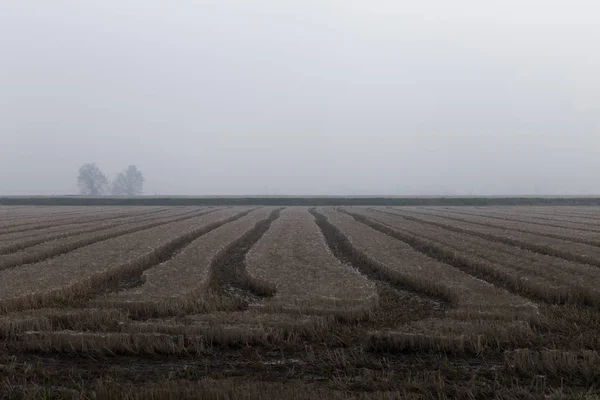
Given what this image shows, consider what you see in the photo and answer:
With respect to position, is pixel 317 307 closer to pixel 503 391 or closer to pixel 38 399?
pixel 503 391

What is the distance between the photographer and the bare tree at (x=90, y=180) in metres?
183

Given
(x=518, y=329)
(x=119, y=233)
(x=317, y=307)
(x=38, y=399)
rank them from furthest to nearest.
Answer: (x=119, y=233), (x=317, y=307), (x=518, y=329), (x=38, y=399)

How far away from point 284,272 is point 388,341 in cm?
863

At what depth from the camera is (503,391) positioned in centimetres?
732

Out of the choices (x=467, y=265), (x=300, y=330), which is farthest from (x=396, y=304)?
(x=467, y=265)

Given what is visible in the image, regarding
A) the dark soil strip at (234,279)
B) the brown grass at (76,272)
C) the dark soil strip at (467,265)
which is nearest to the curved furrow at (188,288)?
the dark soil strip at (234,279)

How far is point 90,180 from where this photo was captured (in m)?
183

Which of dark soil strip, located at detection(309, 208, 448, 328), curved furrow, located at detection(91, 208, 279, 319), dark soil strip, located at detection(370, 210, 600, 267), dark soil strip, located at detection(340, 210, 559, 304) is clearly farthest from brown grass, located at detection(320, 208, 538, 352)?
dark soil strip, located at detection(370, 210, 600, 267)

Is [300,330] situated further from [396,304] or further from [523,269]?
[523,269]

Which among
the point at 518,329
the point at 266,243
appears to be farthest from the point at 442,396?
the point at 266,243

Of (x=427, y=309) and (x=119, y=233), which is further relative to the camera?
(x=119, y=233)

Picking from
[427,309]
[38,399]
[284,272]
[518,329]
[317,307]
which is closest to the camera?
[38,399]

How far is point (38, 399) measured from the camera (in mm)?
7109

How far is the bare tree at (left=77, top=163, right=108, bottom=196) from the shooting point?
182750mm
